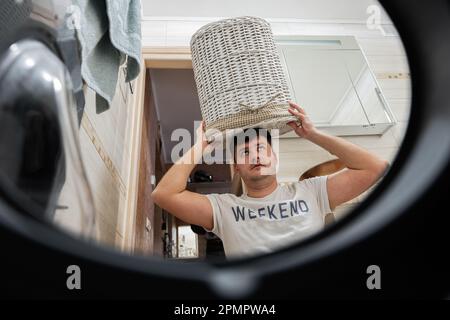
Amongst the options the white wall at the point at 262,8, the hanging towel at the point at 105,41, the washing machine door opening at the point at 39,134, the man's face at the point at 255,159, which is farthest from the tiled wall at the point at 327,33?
the washing machine door opening at the point at 39,134

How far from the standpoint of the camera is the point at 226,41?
0.90 m

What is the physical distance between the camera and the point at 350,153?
982 mm

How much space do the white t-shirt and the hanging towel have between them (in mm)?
448

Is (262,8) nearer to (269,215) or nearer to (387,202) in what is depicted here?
(269,215)

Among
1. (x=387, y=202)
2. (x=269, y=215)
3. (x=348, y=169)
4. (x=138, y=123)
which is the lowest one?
(x=387, y=202)

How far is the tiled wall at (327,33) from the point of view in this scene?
1.25 metres

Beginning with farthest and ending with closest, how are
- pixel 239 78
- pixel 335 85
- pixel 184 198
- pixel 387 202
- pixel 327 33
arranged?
pixel 327 33, pixel 335 85, pixel 184 198, pixel 239 78, pixel 387 202

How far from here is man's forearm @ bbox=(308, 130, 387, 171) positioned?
965mm

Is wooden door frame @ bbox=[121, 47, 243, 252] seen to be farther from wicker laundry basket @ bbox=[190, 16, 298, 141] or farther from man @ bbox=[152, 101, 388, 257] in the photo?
wicker laundry basket @ bbox=[190, 16, 298, 141]

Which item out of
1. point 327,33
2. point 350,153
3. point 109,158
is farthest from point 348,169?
point 327,33

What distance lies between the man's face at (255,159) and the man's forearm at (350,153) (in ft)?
0.49

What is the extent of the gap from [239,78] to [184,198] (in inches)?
14.7
